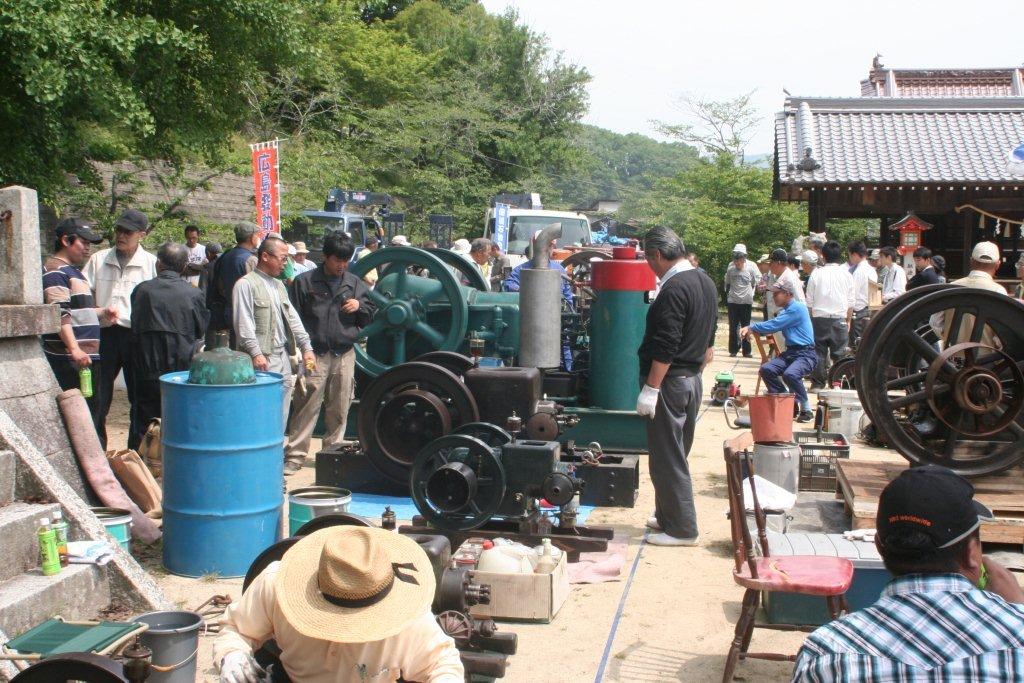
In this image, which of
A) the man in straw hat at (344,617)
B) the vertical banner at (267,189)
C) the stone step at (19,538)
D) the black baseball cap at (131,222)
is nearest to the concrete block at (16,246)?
the stone step at (19,538)

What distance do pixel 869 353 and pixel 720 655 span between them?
2057 mm

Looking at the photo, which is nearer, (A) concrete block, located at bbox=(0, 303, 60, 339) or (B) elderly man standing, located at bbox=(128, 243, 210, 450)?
(A) concrete block, located at bbox=(0, 303, 60, 339)

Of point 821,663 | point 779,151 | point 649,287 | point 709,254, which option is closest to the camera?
point 821,663

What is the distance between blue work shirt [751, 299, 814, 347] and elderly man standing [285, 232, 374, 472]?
333cm

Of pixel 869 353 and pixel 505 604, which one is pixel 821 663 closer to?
pixel 505 604

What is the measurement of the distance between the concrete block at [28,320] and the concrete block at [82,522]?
57 centimetres

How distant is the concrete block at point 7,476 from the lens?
15.9 feet

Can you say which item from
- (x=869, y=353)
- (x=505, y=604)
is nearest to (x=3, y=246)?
(x=505, y=604)

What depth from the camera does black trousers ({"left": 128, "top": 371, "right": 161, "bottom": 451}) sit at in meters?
7.29

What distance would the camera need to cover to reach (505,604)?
5141 mm

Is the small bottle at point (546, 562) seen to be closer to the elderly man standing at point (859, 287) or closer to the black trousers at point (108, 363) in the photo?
the black trousers at point (108, 363)

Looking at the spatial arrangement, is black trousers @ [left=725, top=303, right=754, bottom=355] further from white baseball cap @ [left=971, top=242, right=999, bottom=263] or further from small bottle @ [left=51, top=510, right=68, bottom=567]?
small bottle @ [left=51, top=510, right=68, bottom=567]

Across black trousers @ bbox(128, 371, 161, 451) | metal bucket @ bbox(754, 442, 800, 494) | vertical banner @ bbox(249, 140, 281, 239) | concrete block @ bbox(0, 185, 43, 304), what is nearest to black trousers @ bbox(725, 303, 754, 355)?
vertical banner @ bbox(249, 140, 281, 239)

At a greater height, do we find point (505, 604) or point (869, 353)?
point (869, 353)
